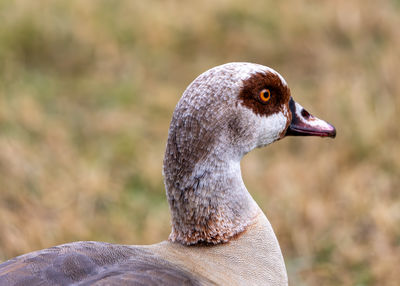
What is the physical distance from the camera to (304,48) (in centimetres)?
536

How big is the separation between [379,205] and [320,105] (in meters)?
1.26

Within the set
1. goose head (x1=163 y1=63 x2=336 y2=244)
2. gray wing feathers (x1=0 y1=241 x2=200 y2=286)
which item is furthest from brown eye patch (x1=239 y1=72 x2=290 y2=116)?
gray wing feathers (x1=0 y1=241 x2=200 y2=286)

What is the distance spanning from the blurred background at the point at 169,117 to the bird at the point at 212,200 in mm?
1190

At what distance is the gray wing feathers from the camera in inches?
66.7

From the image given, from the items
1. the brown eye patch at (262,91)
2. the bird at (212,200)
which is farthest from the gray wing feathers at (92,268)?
the brown eye patch at (262,91)

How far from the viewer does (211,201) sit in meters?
1.93

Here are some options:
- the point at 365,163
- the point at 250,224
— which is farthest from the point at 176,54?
the point at 250,224

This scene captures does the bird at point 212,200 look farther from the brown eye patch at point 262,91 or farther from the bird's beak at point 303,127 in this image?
the bird's beak at point 303,127

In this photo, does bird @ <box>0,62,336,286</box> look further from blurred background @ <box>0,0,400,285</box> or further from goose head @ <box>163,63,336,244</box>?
blurred background @ <box>0,0,400,285</box>

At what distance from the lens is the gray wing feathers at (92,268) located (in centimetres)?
169

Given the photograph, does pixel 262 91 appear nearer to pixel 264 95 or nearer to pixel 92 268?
pixel 264 95

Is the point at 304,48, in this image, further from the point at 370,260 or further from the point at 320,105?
the point at 370,260

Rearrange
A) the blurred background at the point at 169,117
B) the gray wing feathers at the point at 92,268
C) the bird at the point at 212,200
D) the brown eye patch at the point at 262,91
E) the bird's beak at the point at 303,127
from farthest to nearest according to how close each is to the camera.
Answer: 1. the blurred background at the point at 169,117
2. the bird's beak at the point at 303,127
3. the brown eye patch at the point at 262,91
4. the bird at the point at 212,200
5. the gray wing feathers at the point at 92,268

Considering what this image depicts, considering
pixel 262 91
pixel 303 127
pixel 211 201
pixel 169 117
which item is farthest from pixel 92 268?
pixel 169 117
